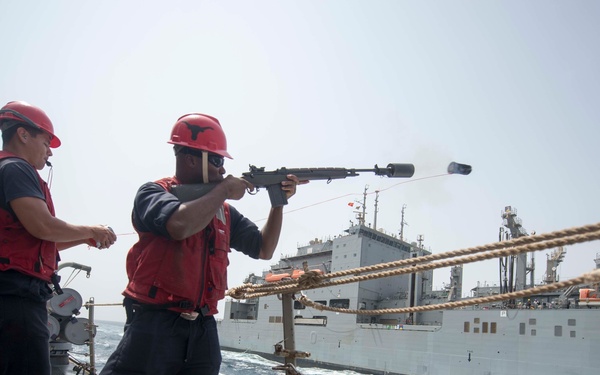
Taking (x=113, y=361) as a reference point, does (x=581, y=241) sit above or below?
above

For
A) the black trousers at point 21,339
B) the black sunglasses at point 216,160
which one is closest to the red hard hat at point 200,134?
the black sunglasses at point 216,160

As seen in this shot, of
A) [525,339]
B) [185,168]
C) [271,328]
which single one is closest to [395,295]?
[271,328]

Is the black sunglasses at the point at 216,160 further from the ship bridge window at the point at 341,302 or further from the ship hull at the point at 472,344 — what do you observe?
the ship bridge window at the point at 341,302

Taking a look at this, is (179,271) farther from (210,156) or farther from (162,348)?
(210,156)

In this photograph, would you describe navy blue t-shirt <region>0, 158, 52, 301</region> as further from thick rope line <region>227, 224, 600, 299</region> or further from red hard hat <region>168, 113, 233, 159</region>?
thick rope line <region>227, 224, 600, 299</region>

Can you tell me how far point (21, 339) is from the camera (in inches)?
80.7

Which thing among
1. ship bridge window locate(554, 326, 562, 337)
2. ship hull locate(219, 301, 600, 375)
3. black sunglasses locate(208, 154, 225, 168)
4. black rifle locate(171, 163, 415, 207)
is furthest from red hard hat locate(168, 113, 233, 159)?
ship bridge window locate(554, 326, 562, 337)

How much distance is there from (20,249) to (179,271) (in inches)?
30.9

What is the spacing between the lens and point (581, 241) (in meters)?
1.59

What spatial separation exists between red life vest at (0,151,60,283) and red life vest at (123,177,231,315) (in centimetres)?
46

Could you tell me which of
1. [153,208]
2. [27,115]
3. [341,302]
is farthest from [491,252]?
[341,302]

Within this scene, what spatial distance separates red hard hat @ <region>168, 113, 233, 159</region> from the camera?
2205mm

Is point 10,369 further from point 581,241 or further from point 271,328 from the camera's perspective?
point 271,328

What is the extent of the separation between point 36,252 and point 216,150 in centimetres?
96
